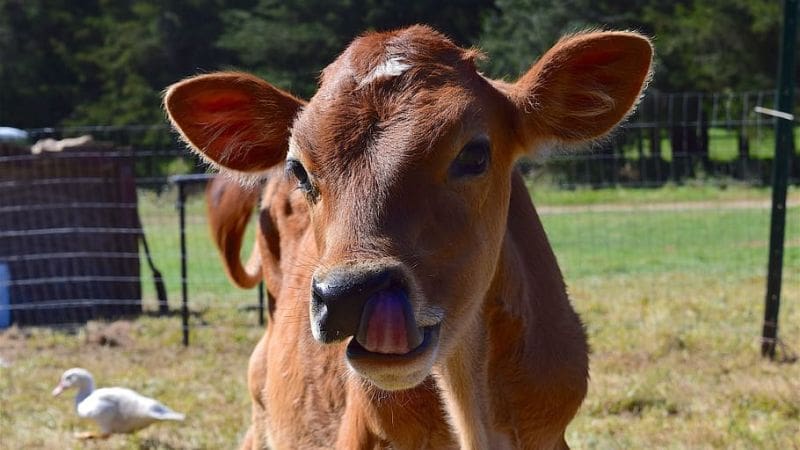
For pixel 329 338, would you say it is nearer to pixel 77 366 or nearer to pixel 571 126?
pixel 571 126

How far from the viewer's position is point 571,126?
3051mm

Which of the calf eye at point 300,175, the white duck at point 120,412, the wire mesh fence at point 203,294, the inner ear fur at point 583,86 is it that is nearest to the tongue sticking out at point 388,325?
the calf eye at point 300,175

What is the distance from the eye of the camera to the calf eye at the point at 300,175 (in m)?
2.78

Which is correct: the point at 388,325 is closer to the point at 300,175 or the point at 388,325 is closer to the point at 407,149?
the point at 407,149

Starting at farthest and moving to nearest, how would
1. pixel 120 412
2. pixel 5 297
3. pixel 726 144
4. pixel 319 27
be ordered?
1. pixel 319 27
2. pixel 726 144
3. pixel 5 297
4. pixel 120 412

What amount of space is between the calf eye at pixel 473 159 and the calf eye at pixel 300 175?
419mm

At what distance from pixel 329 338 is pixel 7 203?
30.0ft

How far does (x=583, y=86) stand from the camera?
9.80 feet

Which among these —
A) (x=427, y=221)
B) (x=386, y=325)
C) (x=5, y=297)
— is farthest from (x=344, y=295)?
(x=5, y=297)

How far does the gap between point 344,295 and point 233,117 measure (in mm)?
1217

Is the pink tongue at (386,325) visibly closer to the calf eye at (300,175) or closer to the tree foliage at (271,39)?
the calf eye at (300,175)

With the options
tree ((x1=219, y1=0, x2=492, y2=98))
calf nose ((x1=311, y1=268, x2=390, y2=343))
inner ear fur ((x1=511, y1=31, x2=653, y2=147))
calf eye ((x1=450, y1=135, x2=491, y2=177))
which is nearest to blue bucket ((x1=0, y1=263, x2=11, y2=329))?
inner ear fur ((x1=511, y1=31, x2=653, y2=147))

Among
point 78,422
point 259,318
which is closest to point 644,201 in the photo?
point 259,318

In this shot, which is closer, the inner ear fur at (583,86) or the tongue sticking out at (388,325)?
the tongue sticking out at (388,325)
